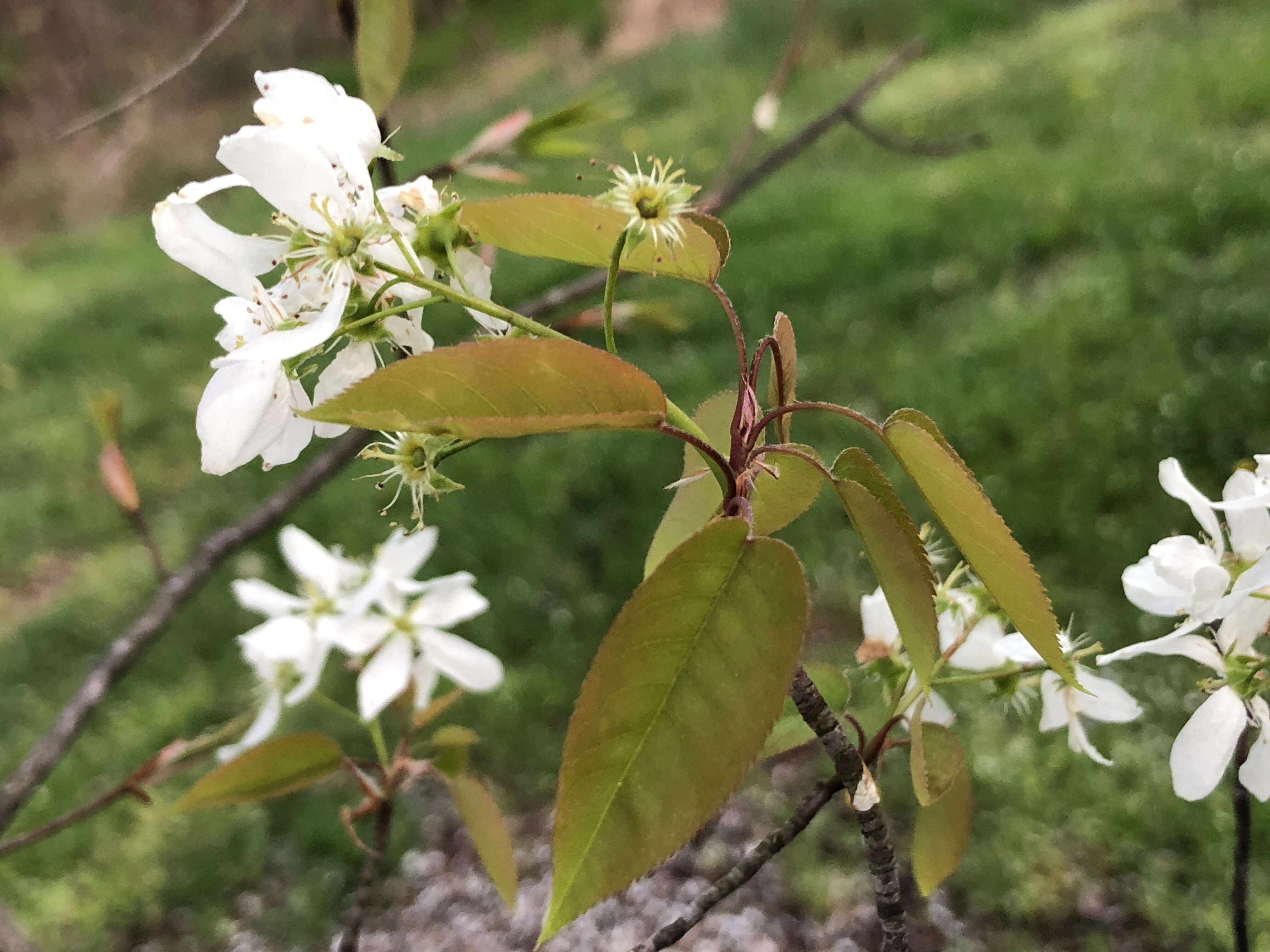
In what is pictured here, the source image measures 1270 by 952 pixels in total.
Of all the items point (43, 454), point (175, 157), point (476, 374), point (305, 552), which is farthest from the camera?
point (175, 157)

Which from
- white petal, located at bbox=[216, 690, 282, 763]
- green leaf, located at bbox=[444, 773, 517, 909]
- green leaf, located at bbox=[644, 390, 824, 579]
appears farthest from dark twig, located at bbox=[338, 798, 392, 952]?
green leaf, located at bbox=[644, 390, 824, 579]

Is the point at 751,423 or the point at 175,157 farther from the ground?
the point at 175,157

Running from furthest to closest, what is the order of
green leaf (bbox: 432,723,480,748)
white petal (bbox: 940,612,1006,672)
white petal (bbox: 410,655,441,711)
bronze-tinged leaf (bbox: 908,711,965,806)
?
white petal (bbox: 410,655,441,711) < green leaf (bbox: 432,723,480,748) < white petal (bbox: 940,612,1006,672) < bronze-tinged leaf (bbox: 908,711,965,806)

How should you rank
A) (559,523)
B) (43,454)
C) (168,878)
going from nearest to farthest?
(168,878) < (559,523) < (43,454)

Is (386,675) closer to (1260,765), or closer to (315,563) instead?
(315,563)

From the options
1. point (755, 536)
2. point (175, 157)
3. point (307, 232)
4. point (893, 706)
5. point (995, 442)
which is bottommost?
point (995, 442)

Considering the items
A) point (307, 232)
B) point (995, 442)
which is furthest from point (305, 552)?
point (995, 442)

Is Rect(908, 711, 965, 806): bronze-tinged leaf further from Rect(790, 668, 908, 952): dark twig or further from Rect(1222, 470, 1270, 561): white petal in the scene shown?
Rect(1222, 470, 1270, 561): white petal

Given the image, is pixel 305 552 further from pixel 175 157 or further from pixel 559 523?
pixel 175 157
